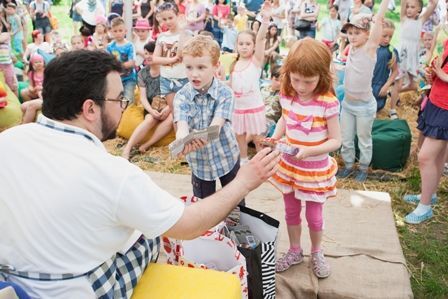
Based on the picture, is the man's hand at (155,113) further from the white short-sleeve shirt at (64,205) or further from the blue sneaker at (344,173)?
the white short-sleeve shirt at (64,205)

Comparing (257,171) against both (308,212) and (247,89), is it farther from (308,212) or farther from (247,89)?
(247,89)

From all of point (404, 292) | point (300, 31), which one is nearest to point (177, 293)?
point (404, 292)

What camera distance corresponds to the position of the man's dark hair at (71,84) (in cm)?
190

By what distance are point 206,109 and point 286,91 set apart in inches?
23.8

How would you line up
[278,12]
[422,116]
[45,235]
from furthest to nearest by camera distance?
1. [278,12]
2. [422,116]
3. [45,235]

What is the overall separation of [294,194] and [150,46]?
3786mm

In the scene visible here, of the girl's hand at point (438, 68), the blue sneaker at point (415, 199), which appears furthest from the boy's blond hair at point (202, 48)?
the blue sneaker at point (415, 199)

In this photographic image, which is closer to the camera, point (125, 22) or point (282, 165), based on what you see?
point (282, 165)

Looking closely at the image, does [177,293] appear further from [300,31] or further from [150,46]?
[300,31]

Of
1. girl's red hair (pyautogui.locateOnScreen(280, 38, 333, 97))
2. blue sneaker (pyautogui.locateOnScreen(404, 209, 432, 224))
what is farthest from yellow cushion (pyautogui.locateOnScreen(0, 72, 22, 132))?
blue sneaker (pyautogui.locateOnScreen(404, 209, 432, 224))

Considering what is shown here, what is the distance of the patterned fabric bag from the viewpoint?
2.44 metres

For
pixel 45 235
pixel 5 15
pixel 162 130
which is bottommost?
pixel 162 130

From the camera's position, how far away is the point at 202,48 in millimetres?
3221

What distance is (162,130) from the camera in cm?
582
